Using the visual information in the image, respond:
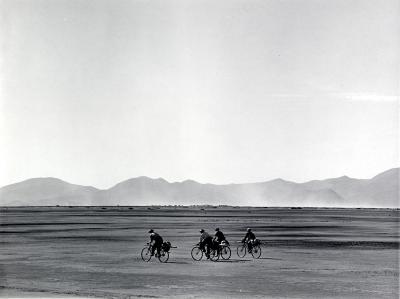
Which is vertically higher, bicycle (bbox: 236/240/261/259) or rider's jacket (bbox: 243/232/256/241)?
rider's jacket (bbox: 243/232/256/241)

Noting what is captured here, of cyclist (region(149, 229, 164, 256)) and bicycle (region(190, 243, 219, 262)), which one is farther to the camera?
bicycle (region(190, 243, 219, 262))

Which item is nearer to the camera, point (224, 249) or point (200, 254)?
point (224, 249)

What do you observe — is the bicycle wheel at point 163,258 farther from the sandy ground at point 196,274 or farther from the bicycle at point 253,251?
the bicycle at point 253,251

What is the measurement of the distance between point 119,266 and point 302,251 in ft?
47.0

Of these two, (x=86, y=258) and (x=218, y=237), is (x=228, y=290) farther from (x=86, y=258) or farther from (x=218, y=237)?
(x=86, y=258)

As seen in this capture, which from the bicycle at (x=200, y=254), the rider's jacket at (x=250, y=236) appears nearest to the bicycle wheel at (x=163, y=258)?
the bicycle at (x=200, y=254)

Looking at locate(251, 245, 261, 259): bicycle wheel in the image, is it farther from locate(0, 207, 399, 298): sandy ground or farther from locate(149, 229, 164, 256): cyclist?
locate(149, 229, 164, 256): cyclist

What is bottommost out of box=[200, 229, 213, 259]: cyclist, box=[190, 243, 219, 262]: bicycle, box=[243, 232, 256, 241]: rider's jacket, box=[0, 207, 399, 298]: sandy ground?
box=[0, 207, 399, 298]: sandy ground

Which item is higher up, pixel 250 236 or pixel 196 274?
pixel 250 236

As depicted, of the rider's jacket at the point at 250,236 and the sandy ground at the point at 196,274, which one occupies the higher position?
the rider's jacket at the point at 250,236

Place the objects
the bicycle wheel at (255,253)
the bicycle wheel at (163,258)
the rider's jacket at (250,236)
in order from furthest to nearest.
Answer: the bicycle wheel at (255,253) < the rider's jacket at (250,236) < the bicycle wheel at (163,258)

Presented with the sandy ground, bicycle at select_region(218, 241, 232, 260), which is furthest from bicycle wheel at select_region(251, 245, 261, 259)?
bicycle at select_region(218, 241, 232, 260)

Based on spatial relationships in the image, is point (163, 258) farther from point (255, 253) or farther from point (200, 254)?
point (255, 253)

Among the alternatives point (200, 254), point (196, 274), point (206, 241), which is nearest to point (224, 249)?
point (206, 241)
